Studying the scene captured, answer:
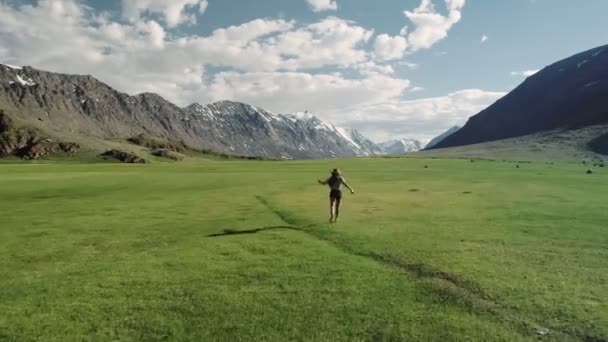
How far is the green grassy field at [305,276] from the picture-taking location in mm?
13633

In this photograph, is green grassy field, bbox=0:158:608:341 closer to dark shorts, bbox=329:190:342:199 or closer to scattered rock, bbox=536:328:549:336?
scattered rock, bbox=536:328:549:336

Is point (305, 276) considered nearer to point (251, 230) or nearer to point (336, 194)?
point (251, 230)

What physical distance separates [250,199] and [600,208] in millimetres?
29124

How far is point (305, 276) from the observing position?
18000 mm

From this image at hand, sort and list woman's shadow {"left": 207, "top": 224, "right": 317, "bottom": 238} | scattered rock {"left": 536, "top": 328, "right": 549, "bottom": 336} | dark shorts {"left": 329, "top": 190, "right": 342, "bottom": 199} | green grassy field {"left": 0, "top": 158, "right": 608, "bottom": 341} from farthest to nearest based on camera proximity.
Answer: dark shorts {"left": 329, "top": 190, "right": 342, "bottom": 199}
woman's shadow {"left": 207, "top": 224, "right": 317, "bottom": 238}
green grassy field {"left": 0, "top": 158, "right": 608, "bottom": 341}
scattered rock {"left": 536, "top": 328, "right": 549, "bottom": 336}

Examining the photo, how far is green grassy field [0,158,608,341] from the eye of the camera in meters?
13.6

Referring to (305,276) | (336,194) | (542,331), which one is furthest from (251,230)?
(542,331)

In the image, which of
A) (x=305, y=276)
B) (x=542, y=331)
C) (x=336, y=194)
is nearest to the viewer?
(x=542, y=331)

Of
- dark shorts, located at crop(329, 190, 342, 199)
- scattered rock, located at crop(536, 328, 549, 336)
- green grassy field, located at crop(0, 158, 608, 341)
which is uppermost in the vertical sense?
dark shorts, located at crop(329, 190, 342, 199)

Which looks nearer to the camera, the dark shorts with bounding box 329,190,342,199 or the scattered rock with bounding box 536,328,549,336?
the scattered rock with bounding box 536,328,549,336

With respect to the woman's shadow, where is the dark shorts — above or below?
above

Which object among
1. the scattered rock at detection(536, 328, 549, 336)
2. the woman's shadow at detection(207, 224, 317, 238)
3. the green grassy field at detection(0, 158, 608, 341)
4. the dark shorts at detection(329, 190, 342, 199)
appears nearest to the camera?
the scattered rock at detection(536, 328, 549, 336)

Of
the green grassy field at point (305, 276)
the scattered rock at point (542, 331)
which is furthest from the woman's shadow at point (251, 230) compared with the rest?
the scattered rock at point (542, 331)

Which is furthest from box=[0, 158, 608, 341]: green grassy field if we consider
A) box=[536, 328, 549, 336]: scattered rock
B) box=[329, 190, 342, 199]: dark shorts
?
box=[329, 190, 342, 199]: dark shorts
